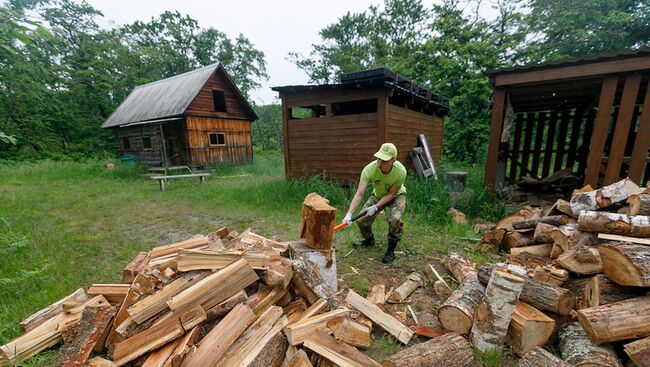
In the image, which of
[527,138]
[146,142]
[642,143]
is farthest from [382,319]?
[146,142]

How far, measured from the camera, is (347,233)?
14.1 feet

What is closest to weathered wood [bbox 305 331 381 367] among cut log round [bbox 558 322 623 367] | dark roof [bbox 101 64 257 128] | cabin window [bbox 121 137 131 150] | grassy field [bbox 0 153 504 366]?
grassy field [bbox 0 153 504 366]

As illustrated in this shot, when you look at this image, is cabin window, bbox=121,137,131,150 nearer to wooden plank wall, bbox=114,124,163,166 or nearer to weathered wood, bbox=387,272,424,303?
wooden plank wall, bbox=114,124,163,166

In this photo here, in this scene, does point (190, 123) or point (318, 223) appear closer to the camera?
point (318, 223)

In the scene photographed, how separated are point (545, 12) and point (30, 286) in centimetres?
1954

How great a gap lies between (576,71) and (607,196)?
2.45 meters

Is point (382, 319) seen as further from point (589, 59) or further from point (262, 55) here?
point (262, 55)

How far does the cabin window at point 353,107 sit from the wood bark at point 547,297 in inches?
229

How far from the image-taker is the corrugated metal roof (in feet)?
42.7

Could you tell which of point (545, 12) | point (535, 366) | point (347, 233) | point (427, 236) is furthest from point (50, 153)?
point (545, 12)

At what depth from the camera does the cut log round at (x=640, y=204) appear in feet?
7.66

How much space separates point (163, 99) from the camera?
14414mm

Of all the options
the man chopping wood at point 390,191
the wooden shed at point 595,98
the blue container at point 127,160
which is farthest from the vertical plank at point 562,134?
the blue container at point 127,160

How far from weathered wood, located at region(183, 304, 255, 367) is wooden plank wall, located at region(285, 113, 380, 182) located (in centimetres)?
502
